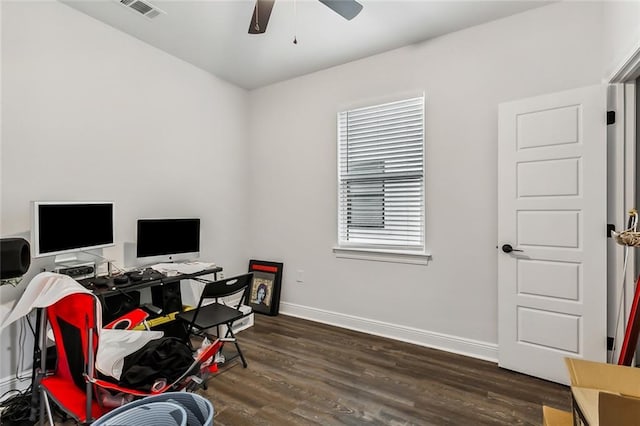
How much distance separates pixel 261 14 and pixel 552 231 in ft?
8.94

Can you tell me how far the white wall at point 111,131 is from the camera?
233 cm

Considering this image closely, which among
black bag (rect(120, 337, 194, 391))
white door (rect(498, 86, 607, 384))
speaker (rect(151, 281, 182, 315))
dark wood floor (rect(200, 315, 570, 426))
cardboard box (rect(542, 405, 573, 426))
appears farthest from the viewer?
speaker (rect(151, 281, 182, 315))

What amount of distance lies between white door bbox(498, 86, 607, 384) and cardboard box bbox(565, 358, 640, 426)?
136 centimetres

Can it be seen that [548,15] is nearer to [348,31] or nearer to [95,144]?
[348,31]

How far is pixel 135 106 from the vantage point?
309 cm

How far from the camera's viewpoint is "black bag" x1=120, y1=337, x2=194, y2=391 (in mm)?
1535

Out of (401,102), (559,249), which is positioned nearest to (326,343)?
(559,249)

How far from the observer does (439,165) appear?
3.08 m

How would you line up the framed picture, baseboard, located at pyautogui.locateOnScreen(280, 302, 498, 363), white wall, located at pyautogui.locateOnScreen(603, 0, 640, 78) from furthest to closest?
the framed picture < baseboard, located at pyautogui.locateOnScreen(280, 302, 498, 363) < white wall, located at pyautogui.locateOnScreen(603, 0, 640, 78)

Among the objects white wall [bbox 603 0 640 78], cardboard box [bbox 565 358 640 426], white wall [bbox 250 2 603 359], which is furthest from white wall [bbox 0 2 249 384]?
white wall [bbox 603 0 640 78]

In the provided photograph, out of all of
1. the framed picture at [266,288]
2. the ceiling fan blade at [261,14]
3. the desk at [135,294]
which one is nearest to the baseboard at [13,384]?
the desk at [135,294]

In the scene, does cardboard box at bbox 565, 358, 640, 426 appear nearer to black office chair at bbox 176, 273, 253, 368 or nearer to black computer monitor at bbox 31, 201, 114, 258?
black office chair at bbox 176, 273, 253, 368

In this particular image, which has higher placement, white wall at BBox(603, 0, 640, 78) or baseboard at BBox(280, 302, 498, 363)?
white wall at BBox(603, 0, 640, 78)

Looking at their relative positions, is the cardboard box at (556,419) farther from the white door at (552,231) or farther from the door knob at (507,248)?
the door knob at (507,248)
